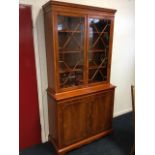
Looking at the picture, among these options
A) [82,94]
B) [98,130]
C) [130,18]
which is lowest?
[98,130]

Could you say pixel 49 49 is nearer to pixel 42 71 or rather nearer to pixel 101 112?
pixel 42 71

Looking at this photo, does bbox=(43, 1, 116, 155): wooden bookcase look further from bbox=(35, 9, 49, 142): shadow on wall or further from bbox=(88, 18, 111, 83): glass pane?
bbox=(35, 9, 49, 142): shadow on wall

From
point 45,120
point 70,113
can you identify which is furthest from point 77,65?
point 45,120

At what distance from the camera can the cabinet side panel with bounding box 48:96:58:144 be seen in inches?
85.1

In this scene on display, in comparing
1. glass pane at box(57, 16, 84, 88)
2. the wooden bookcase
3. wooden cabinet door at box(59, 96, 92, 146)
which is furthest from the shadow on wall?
wooden cabinet door at box(59, 96, 92, 146)

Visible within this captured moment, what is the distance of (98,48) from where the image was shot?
8.11 feet

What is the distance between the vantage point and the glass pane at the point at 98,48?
2.32m

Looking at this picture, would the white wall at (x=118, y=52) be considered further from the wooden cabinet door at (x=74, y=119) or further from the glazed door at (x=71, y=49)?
the wooden cabinet door at (x=74, y=119)

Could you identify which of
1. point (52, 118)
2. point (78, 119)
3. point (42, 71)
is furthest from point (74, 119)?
point (42, 71)

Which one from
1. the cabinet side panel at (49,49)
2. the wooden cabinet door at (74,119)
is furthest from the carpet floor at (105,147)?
the cabinet side panel at (49,49)

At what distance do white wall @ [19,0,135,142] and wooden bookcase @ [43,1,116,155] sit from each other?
0.13m
